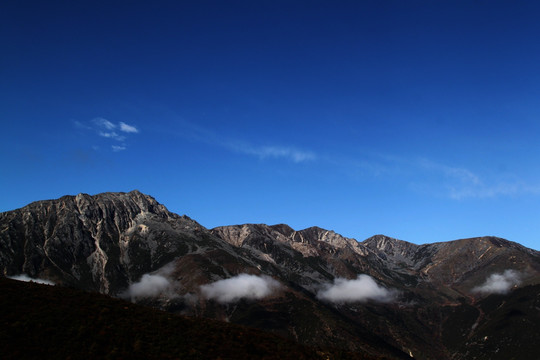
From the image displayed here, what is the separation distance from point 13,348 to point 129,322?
20.5 meters

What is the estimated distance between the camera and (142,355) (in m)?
65.6

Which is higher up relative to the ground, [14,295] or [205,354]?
[14,295]

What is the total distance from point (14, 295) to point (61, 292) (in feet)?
31.7

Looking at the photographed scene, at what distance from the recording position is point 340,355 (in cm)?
8412

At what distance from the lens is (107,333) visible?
70438 mm

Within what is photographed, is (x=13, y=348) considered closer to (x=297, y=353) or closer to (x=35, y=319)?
(x=35, y=319)

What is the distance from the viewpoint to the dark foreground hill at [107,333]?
6378cm

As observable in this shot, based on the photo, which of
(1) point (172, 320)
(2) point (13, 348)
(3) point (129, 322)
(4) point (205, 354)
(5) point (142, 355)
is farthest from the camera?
(1) point (172, 320)

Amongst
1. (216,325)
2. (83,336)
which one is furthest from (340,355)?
(83,336)

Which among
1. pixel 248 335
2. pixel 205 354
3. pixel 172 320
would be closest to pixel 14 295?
pixel 172 320

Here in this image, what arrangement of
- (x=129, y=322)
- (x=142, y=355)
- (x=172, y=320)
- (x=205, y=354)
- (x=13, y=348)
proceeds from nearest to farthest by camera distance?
(x=13, y=348)
(x=142, y=355)
(x=205, y=354)
(x=129, y=322)
(x=172, y=320)

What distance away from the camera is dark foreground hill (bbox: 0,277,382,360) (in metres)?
63.8

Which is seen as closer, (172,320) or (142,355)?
(142,355)

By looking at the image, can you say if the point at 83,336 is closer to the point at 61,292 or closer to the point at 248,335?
the point at 61,292
